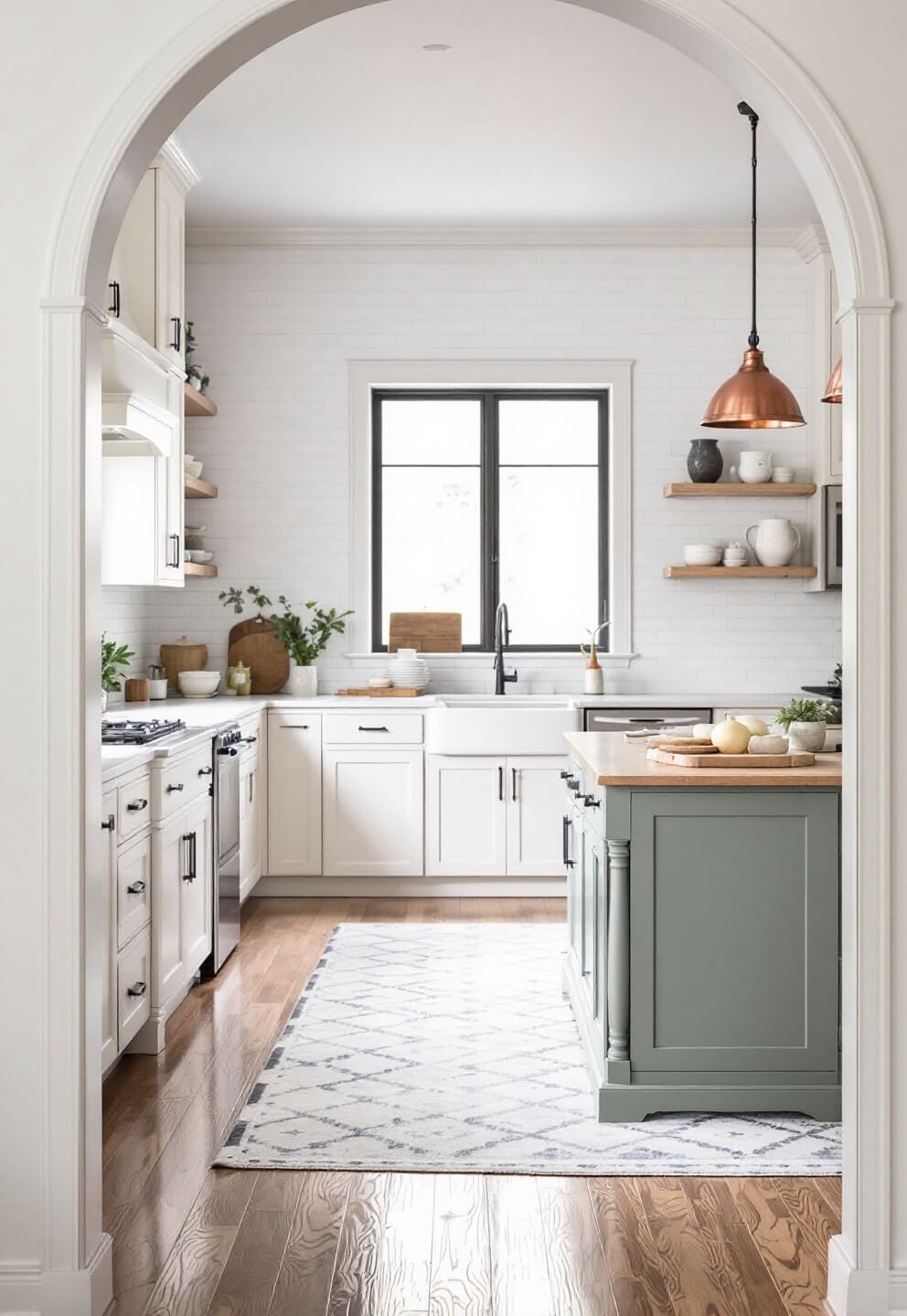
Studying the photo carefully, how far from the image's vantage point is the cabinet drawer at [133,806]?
351cm

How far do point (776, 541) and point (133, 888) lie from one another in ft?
12.5

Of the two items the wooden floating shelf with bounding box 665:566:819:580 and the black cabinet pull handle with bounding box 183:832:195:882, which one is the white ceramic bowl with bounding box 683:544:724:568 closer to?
the wooden floating shelf with bounding box 665:566:819:580

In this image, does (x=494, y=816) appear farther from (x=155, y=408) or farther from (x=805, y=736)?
(x=805, y=736)

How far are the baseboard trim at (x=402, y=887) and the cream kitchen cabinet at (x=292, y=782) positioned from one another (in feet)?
0.74

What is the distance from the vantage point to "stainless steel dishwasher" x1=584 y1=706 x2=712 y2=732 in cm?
589

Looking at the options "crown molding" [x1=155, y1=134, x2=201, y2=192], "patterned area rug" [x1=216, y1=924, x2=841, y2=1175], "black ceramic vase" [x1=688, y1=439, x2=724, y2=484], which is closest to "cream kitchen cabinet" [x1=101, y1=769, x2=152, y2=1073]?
"patterned area rug" [x1=216, y1=924, x2=841, y2=1175]

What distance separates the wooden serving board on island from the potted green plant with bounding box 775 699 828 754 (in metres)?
0.15

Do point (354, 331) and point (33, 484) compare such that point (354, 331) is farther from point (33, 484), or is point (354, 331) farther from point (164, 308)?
point (33, 484)

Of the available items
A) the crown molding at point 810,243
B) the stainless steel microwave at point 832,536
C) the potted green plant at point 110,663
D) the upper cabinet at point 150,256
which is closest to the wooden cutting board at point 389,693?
the potted green plant at point 110,663

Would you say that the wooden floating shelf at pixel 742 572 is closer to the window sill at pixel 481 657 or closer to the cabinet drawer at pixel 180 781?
the window sill at pixel 481 657

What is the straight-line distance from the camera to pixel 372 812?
593cm

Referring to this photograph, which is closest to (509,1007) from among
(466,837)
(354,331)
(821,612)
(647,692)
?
(466,837)

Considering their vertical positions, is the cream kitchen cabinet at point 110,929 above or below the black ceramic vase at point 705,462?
below

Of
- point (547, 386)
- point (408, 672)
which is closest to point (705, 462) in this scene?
point (547, 386)
